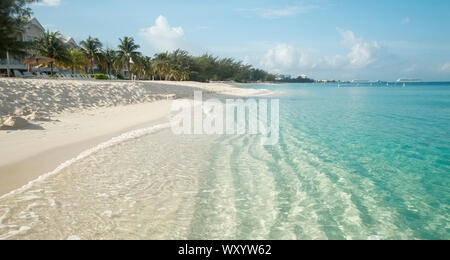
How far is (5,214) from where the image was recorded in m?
3.80

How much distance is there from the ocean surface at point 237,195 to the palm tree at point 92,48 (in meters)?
40.8

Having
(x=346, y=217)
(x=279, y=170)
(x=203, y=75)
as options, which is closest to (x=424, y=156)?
(x=279, y=170)

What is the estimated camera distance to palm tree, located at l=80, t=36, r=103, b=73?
4185cm

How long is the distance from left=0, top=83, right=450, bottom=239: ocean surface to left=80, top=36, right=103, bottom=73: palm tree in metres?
40.8

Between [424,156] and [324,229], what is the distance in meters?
5.74

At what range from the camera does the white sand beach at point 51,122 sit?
5.87 m

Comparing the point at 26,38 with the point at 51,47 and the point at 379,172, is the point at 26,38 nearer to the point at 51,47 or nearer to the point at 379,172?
the point at 51,47

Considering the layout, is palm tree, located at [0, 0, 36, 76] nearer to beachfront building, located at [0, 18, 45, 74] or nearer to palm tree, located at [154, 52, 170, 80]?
beachfront building, located at [0, 18, 45, 74]

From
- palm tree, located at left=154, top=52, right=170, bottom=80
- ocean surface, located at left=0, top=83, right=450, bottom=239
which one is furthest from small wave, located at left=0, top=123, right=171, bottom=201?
palm tree, located at left=154, top=52, right=170, bottom=80

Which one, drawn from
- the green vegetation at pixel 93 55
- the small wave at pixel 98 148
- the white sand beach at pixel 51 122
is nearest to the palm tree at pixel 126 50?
the green vegetation at pixel 93 55

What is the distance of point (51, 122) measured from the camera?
990 centimetres

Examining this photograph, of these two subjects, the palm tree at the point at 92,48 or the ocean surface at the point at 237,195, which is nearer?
the ocean surface at the point at 237,195

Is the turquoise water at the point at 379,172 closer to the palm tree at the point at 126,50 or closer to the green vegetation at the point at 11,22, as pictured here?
the green vegetation at the point at 11,22
